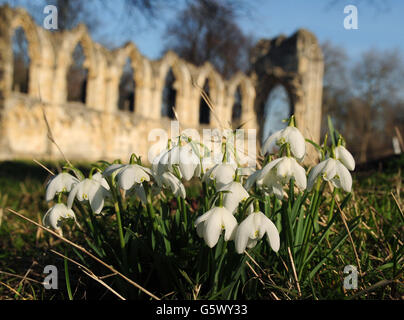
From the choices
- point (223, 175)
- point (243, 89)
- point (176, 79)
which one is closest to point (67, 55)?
point (176, 79)

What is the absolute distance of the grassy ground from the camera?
1.47 m

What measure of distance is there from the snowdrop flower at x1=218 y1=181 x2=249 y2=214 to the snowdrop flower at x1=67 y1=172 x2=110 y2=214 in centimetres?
45

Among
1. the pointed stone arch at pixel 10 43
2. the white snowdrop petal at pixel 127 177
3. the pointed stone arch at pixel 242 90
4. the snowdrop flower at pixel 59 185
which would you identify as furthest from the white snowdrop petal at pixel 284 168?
the pointed stone arch at pixel 242 90

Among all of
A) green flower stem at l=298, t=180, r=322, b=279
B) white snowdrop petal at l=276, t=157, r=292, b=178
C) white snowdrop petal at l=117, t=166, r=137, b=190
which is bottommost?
green flower stem at l=298, t=180, r=322, b=279

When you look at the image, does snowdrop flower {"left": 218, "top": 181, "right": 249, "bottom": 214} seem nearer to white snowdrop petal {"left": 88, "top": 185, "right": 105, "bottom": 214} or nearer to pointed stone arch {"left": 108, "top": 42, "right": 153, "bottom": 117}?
white snowdrop petal {"left": 88, "top": 185, "right": 105, "bottom": 214}

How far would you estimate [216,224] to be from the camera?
1142 millimetres

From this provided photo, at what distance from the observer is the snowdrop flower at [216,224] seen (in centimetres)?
114

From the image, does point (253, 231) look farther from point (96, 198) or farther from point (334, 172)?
point (96, 198)

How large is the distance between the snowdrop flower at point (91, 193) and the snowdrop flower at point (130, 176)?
0.12 metres

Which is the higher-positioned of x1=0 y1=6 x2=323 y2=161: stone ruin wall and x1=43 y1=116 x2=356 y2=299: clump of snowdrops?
x1=0 y1=6 x2=323 y2=161: stone ruin wall

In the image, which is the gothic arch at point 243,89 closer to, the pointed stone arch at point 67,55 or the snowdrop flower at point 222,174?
the pointed stone arch at point 67,55

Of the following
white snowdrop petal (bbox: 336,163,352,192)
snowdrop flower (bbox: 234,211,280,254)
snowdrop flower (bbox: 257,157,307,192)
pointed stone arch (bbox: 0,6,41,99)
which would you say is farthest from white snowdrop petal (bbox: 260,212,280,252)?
pointed stone arch (bbox: 0,6,41,99)

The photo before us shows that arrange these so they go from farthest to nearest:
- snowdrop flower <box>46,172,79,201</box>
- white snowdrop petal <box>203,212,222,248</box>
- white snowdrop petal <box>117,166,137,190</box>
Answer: snowdrop flower <box>46,172,79,201</box>
white snowdrop petal <box>117,166,137,190</box>
white snowdrop petal <box>203,212,222,248</box>
